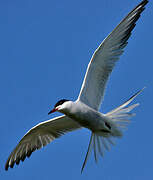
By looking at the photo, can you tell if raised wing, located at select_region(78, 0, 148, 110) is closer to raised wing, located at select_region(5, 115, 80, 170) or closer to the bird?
the bird

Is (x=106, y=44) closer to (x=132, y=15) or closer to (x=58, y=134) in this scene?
(x=132, y=15)

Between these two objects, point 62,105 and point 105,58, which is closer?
point 62,105

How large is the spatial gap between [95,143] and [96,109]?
63 centimetres

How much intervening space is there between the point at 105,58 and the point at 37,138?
2.26m

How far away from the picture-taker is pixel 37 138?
349 inches

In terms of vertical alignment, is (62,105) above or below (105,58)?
below

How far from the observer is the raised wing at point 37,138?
8664 mm

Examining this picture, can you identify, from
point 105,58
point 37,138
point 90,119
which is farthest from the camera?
point 37,138

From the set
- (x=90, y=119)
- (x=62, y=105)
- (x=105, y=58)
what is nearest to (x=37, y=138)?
(x=62, y=105)

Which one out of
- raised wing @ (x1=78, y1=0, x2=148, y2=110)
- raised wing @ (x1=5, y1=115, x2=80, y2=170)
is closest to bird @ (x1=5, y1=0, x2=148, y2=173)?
raised wing @ (x1=78, y1=0, x2=148, y2=110)

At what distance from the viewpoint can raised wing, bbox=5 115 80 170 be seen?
866 cm

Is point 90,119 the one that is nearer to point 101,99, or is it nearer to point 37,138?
point 101,99

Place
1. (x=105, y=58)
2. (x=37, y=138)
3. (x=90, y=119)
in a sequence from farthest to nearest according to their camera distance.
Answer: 1. (x=37, y=138)
2. (x=105, y=58)
3. (x=90, y=119)

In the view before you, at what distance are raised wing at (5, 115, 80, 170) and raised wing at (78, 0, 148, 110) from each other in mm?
877
